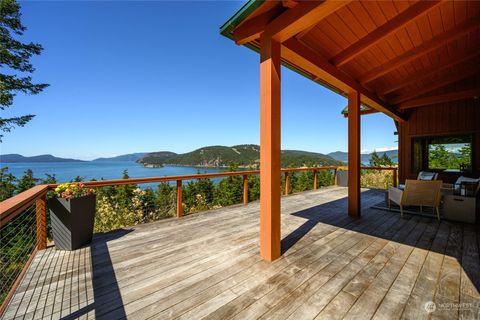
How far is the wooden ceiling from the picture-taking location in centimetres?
213

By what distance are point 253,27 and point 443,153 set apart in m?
7.62

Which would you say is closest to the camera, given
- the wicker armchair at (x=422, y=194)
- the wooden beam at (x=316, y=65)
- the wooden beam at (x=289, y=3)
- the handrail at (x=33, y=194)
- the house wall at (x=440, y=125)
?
the handrail at (x=33, y=194)

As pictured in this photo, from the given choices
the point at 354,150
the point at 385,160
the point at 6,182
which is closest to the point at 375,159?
the point at 385,160

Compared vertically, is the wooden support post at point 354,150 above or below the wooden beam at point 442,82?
below

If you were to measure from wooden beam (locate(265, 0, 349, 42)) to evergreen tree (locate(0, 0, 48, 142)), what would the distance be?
12367mm

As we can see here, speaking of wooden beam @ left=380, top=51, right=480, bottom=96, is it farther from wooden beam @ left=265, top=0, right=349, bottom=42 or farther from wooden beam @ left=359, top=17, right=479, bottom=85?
wooden beam @ left=265, top=0, right=349, bottom=42

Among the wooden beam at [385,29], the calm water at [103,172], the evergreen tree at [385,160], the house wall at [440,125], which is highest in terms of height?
the wooden beam at [385,29]

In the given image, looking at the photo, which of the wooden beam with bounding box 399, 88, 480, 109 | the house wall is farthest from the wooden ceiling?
the house wall

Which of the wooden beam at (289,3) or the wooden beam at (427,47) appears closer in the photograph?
the wooden beam at (289,3)

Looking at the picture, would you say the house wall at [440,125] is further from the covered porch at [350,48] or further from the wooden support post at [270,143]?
the wooden support post at [270,143]

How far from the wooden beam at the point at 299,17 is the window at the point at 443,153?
22.9 feet

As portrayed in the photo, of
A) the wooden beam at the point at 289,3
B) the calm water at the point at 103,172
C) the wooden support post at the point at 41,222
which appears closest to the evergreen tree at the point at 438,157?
the wooden beam at the point at 289,3

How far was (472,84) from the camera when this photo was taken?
5004 millimetres

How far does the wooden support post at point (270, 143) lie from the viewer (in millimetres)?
2184
